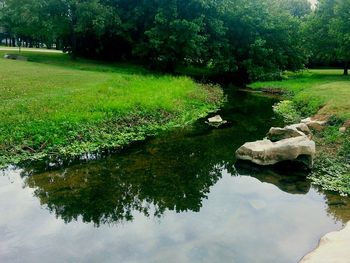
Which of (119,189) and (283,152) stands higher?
(283,152)

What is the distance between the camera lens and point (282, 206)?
43.2ft

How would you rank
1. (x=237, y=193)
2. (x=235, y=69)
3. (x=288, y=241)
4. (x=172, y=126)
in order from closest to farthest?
(x=288, y=241) < (x=237, y=193) < (x=172, y=126) < (x=235, y=69)

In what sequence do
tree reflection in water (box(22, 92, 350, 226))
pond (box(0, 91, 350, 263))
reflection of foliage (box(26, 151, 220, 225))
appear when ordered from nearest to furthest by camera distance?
pond (box(0, 91, 350, 263)), reflection of foliage (box(26, 151, 220, 225)), tree reflection in water (box(22, 92, 350, 226))

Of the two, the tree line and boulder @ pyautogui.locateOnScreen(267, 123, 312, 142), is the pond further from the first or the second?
the tree line

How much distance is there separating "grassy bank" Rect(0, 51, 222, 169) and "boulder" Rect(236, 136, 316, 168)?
613 centimetres

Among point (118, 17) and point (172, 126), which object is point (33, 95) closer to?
point (172, 126)

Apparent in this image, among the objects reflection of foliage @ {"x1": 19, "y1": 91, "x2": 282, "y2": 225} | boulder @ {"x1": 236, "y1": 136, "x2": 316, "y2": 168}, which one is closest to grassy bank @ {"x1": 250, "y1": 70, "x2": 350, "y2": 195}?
boulder @ {"x1": 236, "y1": 136, "x2": 316, "y2": 168}

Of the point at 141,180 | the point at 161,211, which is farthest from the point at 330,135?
the point at 161,211

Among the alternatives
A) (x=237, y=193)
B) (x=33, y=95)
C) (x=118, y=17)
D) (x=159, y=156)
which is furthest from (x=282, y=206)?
(x=118, y=17)

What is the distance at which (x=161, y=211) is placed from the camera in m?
12.7

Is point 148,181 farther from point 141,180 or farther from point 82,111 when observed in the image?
point 82,111

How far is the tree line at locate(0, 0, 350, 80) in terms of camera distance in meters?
48.9

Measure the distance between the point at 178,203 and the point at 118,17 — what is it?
41.8 m

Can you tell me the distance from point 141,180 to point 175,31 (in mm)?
36080
